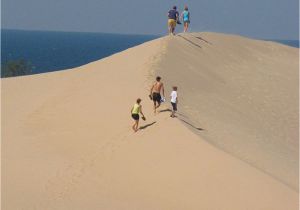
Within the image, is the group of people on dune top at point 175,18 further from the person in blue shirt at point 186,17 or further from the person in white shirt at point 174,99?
the person in white shirt at point 174,99

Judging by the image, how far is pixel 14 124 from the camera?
2045 centimetres

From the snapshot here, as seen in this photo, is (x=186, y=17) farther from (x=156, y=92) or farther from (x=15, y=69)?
(x=15, y=69)

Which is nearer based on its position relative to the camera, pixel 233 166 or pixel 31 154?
pixel 233 166

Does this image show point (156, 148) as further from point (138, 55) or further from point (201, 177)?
point (138, 55)

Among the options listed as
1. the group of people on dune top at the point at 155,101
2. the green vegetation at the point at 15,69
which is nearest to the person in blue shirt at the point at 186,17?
the group of people on dune top at the point at 155,101

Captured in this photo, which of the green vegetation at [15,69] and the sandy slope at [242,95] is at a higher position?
the sandy slope at [242,95]

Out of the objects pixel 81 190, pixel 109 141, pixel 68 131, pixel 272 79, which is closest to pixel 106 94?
pixel 68 131

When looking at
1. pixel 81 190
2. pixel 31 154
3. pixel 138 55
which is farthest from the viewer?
pixel 138 55

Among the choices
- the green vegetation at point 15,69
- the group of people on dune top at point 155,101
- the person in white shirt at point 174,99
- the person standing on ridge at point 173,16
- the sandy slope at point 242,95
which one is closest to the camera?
the group of people on dune top at point 155,101

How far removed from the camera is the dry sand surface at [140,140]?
13.5 meters

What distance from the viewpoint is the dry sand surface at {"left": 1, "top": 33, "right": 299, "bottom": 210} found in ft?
44.2

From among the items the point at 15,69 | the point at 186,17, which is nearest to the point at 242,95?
the point at 186,17

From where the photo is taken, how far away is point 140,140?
53.8 feet

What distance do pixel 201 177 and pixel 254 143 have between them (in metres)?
5.69
